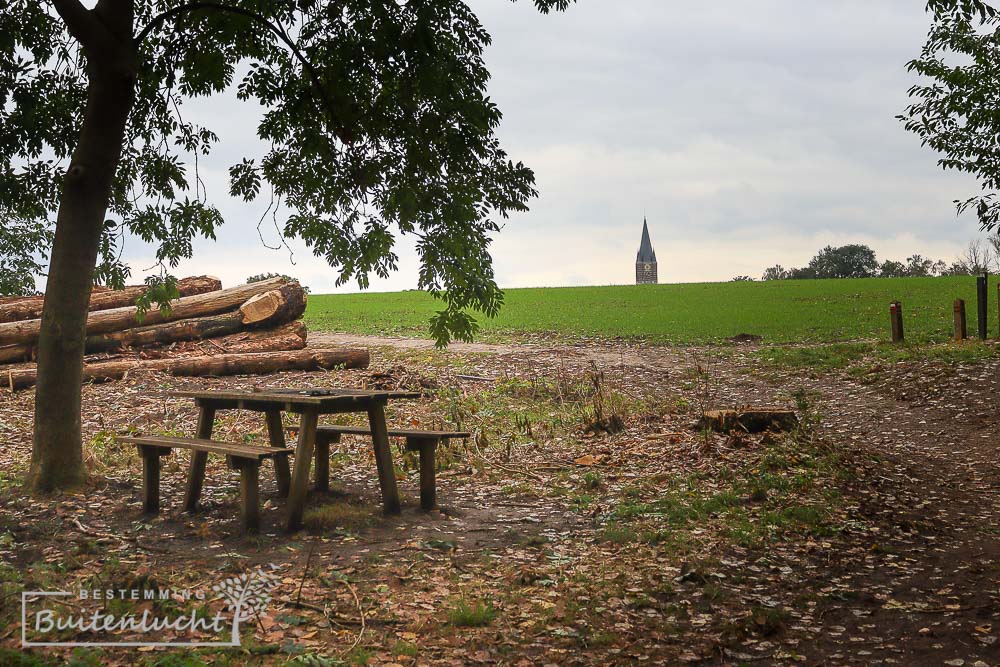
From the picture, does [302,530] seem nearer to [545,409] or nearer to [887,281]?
[545,409]

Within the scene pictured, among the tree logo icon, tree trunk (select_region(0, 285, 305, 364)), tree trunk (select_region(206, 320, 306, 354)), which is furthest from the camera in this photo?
tree trunk (select_region(206, 320, 306, 354))

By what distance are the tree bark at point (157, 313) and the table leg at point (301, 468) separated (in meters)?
12.0

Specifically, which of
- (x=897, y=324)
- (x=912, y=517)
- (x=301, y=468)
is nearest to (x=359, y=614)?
(x=301, y=468)

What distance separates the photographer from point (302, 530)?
25.2 feet

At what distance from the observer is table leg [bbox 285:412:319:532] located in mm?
7496

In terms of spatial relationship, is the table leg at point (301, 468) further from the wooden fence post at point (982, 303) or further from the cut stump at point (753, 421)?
the wooden fence post at point (982, 303)

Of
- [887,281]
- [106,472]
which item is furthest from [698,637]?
[887,281]

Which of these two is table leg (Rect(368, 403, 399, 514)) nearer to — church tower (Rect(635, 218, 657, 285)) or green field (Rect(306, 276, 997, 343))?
green field (Rect(306, 276, 997, 343))

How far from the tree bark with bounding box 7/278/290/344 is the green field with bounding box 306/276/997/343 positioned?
878 cm

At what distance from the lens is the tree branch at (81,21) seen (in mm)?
8891

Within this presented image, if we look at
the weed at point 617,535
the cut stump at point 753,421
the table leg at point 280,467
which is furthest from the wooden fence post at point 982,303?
the table leg at point 280,467

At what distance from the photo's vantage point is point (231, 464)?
738 cm

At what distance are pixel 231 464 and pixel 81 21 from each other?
506 centimetres

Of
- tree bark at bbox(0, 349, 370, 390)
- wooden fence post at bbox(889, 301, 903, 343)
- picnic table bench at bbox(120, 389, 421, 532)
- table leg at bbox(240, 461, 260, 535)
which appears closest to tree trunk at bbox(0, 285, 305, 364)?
tree bark at bbox(0, 349, 370, 390)
